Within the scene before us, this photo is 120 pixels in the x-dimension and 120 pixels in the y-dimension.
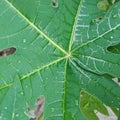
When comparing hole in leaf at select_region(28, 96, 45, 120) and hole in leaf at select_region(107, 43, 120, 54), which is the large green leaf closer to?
hole in leaf at select_region(107, 43, 120, 54)

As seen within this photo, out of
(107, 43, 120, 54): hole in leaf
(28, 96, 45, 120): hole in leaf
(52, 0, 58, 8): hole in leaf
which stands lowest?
(28, 96, 45, 120): hole in leaf

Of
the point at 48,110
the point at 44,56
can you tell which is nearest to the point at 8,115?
the point at 48,110

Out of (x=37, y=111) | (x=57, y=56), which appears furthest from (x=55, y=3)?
(x=37, y=111)

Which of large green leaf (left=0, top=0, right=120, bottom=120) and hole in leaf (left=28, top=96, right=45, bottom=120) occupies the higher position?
large green leaf (left=0, top=0, right=120, bottom=120)

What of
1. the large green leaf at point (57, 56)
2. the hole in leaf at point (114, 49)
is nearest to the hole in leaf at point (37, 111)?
the large green leaf at point (57, 56)

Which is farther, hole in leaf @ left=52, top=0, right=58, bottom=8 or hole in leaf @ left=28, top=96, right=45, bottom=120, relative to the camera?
hole in leaf @ left=28, top=96, right=45, bottom=120

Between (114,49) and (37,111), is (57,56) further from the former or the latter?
(37,111)

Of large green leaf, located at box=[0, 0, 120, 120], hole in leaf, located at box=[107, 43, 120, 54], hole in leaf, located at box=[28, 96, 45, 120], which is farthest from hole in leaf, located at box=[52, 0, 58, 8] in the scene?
hole in leaf, located at box=[28, 96, 45, 120]

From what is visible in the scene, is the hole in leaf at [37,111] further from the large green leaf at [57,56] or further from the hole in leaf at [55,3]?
the hole in leaf at [55,3]
